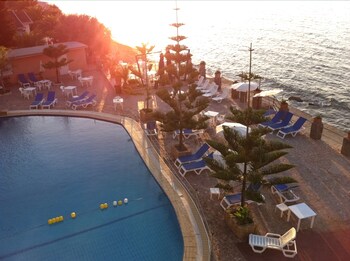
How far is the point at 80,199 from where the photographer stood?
37.9 ft

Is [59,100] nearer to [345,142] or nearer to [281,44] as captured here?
[345,142]

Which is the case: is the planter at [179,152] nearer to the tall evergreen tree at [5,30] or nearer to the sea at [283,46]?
the sea at [283,46]

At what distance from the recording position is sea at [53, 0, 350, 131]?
92.1 ft

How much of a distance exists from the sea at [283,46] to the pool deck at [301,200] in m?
4.88

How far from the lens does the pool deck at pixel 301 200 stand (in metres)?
8.92

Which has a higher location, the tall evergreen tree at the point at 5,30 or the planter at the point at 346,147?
the tall evergreen tree at the point at 5,30

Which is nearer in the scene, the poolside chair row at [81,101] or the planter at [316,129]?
the planter at [316,129]

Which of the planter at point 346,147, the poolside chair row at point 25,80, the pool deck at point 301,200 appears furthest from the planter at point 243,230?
the poolside chair row at point 25,80

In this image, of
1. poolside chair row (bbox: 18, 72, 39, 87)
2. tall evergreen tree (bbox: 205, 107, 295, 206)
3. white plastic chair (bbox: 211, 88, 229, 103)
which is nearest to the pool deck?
tall evergreen tree (bbox: 205, 107, 295, 206)

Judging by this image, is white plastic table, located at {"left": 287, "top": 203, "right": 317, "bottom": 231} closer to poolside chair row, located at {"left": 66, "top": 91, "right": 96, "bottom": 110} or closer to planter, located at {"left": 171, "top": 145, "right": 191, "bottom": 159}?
planter, located at {"left": 171, "top": 145, "right": 191, "bottom": 159}

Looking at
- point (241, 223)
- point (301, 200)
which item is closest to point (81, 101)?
point (241, 223)

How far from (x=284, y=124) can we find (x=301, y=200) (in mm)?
5139

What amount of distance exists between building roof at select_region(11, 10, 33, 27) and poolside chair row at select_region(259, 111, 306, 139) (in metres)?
30.2

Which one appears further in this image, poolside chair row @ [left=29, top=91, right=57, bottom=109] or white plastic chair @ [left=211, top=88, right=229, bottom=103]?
white plastic chair @ [left=211, top=88, right=229, bottom=103]
